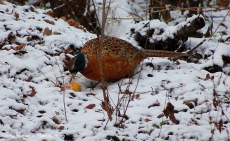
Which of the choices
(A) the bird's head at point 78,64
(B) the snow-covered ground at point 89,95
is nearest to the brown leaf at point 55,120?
(B) the snow-covered ground at point 89,95

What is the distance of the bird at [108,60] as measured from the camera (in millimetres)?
4211

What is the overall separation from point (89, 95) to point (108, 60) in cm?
57

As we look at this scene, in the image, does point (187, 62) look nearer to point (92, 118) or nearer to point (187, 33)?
point (187, 33)

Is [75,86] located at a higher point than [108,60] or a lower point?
lower

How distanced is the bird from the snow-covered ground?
0.63 ft

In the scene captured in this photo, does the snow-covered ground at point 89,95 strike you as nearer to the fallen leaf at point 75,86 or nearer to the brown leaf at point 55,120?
the brown leaf at point 55,120

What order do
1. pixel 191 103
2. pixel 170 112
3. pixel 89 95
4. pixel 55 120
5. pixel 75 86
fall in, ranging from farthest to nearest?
pixel 75 86 → pixel 89 95 → pixel 191 103 → pixel 55 120 → pixel 170 112

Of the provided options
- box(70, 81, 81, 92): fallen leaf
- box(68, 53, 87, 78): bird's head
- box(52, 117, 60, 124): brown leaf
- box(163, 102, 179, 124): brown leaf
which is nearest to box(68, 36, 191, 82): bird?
box(68, 53, 87, 78): bird's head

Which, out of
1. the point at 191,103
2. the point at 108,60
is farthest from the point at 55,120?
the point at 191,103

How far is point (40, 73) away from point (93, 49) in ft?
2.79

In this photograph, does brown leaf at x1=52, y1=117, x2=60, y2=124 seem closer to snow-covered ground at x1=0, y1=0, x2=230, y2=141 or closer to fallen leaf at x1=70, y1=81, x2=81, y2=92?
snow-covered ground at x1=0, y1=0, x2=230, y2=141

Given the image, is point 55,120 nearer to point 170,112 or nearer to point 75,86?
point 75,86

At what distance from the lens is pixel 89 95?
407 centimetres

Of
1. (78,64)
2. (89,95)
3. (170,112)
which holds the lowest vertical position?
(89,95)
